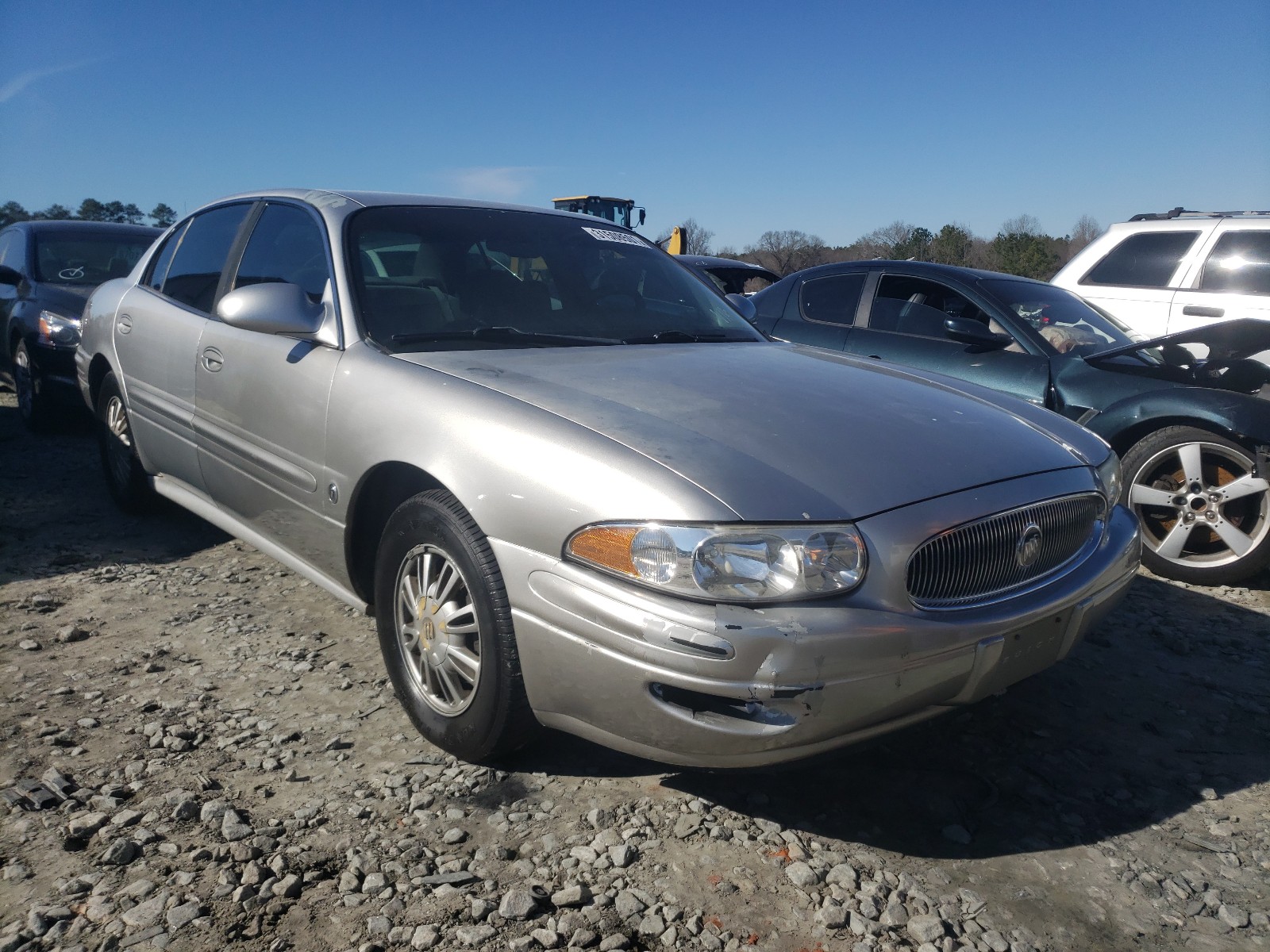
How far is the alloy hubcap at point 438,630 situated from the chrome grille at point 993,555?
43.5 inches

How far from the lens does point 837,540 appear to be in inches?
80.7

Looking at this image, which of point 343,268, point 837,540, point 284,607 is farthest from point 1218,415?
point 284,607

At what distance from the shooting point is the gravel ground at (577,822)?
6.45 feet

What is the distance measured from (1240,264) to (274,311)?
689 cm

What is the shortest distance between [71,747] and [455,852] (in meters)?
1.26

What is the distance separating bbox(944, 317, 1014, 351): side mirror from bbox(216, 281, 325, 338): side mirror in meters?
3.43

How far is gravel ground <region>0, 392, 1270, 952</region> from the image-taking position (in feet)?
6.45

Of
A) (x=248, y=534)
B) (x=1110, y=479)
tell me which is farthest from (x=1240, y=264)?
(x=248, y=534)

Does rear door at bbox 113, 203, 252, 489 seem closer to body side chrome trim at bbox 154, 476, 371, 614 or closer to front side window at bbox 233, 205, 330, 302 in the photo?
Answer: body side chrome trim at bbox 154, 476, 371, 614

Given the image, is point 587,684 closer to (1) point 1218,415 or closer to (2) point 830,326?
(1) point 1218,415

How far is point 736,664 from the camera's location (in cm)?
195

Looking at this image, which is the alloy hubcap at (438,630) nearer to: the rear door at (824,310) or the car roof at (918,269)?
the rear door at (824,310)

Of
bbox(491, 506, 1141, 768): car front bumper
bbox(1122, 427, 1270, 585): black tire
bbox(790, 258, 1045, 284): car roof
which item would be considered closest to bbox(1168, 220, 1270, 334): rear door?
bbox(790, 258, 1045, 284): car roof

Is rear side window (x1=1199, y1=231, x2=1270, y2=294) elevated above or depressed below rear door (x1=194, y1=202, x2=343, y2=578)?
above
